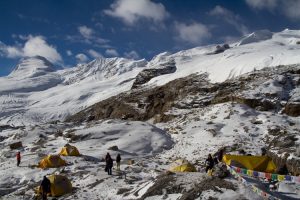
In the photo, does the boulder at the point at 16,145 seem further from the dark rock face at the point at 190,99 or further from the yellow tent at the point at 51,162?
the dark rock face at the point at 190,99

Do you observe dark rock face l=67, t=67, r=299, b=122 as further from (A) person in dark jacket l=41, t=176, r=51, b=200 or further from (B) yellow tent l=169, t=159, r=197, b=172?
(A) person in dark jacket l=41, t=176, r=51, b=200

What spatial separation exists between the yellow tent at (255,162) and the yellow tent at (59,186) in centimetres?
1345

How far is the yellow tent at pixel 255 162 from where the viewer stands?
122 feet

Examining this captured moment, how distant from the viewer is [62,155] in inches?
1766

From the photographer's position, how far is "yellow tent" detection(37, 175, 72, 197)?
30667 millimetres

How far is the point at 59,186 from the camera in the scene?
1216 inches

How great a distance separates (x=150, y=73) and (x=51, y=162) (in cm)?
8480

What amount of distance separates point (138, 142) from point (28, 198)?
2250cm

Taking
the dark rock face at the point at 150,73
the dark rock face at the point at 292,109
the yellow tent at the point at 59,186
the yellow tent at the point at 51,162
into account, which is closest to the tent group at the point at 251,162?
the yellow tent at the point at 59,186

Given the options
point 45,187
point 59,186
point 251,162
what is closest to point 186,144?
point 251,162

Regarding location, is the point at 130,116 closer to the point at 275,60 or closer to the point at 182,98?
the point at 182,98

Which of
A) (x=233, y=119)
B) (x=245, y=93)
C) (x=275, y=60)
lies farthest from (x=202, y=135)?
(x=275, y=60)

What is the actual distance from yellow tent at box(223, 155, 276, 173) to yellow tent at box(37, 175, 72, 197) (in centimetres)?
1345

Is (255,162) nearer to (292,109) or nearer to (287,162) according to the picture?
(287,162)
